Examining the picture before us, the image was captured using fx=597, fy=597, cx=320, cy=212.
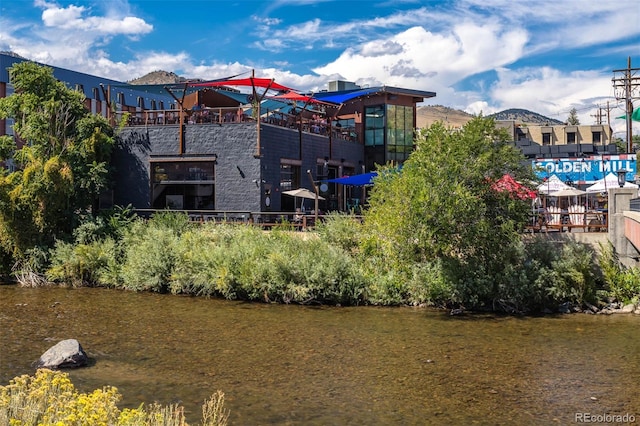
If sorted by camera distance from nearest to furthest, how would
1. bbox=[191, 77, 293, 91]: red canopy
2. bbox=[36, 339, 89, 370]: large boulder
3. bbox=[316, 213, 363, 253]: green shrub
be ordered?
1. bbox=[36, 339, 89, 370]: large boulder
2. bbox=[316, 213, 363, 253]: green shrub
3. bbox=[191, 77, 293, 91]: red canopy

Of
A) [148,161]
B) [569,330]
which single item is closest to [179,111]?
[148,161]

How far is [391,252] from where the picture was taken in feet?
65.0

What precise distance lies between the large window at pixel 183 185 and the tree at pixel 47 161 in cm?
239

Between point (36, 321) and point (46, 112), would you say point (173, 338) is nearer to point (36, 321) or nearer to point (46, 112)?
point (36, 321)

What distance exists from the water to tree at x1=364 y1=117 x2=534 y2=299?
1.91 meters

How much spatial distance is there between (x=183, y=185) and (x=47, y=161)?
242 inches

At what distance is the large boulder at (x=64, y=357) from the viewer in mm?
12555

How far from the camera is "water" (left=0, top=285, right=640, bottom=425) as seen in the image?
10891 mm

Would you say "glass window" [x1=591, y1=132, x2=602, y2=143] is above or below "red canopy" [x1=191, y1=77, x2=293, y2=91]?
above

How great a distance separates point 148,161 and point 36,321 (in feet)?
42.0

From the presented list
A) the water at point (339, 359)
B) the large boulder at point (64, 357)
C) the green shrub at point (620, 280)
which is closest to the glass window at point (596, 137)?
the green shrub at point (620, 280)

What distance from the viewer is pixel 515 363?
45.0 ft

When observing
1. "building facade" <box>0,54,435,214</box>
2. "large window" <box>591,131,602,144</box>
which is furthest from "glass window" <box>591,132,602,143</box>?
"building facade" <box>0,54,435,214</box>

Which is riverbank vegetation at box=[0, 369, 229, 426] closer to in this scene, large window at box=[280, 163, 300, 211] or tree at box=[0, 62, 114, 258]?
tree at box=[0, 62, 114, 258]
